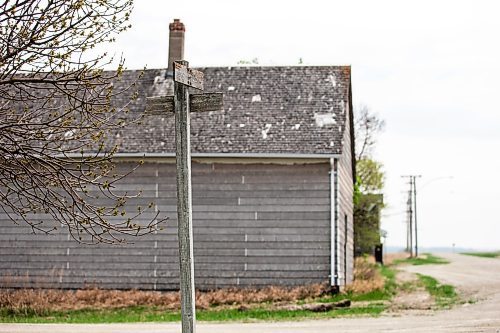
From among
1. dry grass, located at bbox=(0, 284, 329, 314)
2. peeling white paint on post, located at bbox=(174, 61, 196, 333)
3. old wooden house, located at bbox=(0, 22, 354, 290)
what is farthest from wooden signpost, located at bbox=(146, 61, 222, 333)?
old wooden house, located at bbox=(0, 22, 354, 290)

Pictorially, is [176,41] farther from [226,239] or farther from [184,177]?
[184,177]

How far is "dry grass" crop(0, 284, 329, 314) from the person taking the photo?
969 inches

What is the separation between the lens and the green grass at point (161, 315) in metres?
21.4

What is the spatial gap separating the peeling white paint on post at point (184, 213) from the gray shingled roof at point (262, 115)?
47.6 ft

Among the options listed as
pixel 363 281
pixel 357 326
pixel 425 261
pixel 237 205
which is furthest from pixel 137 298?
pixel 425 261

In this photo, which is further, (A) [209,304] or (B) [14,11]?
(A) [209,304]

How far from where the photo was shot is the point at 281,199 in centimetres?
2591

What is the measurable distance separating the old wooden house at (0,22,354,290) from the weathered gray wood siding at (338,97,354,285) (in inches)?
10.5

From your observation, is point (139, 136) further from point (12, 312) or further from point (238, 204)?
point (12, 312)

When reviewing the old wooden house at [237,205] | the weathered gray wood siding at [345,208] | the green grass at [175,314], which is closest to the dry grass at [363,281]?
the weathered gray wood siding at [345,208]

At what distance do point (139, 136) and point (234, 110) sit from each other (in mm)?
2910

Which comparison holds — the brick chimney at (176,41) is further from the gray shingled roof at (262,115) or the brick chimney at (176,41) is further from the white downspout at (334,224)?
the white downspout at (334,224)

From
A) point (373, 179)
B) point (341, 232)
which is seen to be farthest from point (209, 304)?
point (373, 179)

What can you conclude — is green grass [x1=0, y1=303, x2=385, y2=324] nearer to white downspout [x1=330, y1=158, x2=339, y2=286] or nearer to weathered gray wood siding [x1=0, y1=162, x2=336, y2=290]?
white downspout [x1=330, y1=158, x2=339, y2=286]
